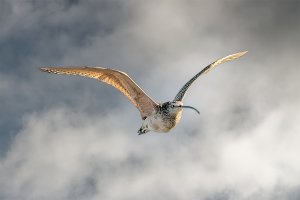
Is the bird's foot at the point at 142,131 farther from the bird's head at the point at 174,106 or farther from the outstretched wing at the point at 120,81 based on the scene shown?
the bird's head at the point at 174,106

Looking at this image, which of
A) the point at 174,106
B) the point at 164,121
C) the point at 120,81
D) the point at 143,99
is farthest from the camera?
the point at 143,99

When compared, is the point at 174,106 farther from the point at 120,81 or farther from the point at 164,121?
the point at 120,81

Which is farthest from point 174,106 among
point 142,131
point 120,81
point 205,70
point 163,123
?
point 205,70

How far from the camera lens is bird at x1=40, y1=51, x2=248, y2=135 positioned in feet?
102

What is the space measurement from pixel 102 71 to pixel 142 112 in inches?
142

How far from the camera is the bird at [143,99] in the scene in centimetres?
3114

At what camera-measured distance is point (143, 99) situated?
33031 millimetres

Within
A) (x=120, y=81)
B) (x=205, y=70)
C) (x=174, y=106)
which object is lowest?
(x=174, y=106)

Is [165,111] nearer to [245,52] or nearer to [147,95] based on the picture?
[147,95]

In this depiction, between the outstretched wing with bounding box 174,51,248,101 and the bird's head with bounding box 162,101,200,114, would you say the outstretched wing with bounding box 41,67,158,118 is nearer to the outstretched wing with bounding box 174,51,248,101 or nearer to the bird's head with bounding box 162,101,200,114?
the bird's head with bounding box 162,101,200,114

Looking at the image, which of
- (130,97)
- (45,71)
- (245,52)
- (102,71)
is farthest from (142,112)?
(245,52)

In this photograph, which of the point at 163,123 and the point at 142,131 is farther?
the point at 142,131

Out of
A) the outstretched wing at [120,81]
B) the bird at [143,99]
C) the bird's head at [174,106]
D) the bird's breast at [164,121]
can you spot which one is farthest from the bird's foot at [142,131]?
the bird's head at [174,106]

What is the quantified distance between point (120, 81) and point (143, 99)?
66.1 inches
